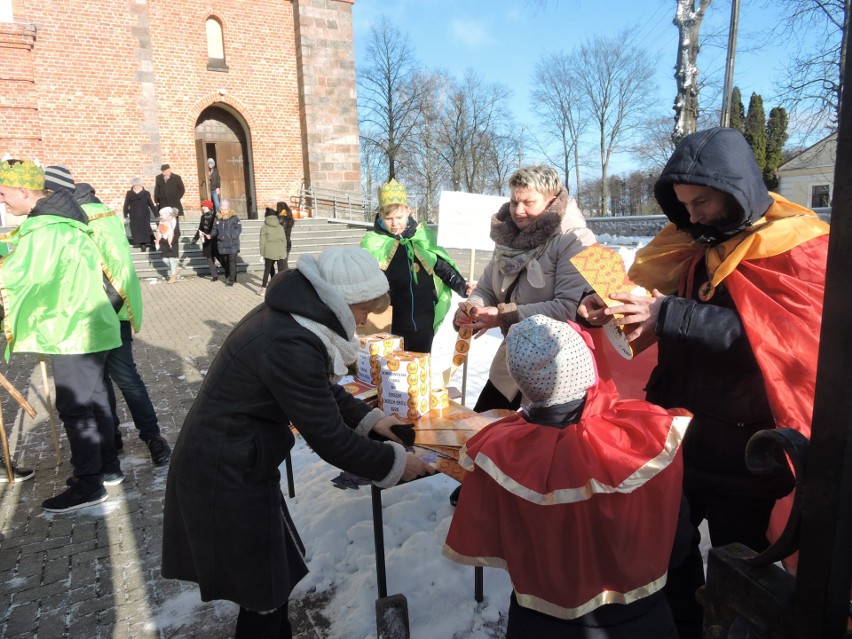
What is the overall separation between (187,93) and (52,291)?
17.8 m

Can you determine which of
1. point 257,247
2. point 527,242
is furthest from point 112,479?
point 257,247

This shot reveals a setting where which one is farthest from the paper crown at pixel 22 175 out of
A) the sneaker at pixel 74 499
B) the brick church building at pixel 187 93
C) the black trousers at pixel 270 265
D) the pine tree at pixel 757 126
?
the pine tree at pixel 757 126

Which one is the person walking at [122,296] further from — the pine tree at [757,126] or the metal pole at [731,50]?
the pine tree at [757,126]

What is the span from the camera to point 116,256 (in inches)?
166

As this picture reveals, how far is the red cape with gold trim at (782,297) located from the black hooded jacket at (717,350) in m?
0.07

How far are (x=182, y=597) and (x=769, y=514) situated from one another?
2702mm

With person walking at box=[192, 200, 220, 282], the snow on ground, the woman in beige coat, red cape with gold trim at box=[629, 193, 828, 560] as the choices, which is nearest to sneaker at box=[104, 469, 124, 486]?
the snow on ground

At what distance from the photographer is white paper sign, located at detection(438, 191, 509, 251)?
17.8ft

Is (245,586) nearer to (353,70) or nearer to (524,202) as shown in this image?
(524,202)

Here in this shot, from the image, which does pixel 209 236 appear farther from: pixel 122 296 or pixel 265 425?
pixel 265 425

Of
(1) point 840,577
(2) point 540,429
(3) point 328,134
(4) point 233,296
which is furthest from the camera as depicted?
(3) point 328,134

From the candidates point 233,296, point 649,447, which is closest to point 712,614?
point 649,447

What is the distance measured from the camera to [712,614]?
104 centimetres

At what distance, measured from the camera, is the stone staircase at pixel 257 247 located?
15.3m
